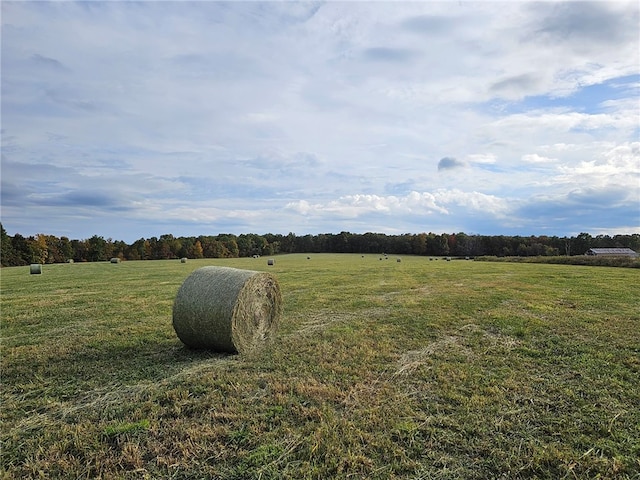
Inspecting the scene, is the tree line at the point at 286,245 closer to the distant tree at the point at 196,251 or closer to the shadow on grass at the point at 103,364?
the distant tree at the point at 196,251

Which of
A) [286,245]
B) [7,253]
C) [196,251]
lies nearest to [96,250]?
[7,253]

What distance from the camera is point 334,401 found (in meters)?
4.91

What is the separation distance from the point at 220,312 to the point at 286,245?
8505cm

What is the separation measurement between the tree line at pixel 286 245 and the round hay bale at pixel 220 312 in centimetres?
6016

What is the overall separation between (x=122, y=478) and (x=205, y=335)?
3.69 meters

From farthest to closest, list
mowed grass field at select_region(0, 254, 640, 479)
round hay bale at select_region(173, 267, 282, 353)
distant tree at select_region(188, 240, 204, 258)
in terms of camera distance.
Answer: distant tree at select_region(188, 240, 204, 258) → round hay bale at select_region(173, 267, 282, 353) → mowed grass field at select_region(0, 254, 640, 479)

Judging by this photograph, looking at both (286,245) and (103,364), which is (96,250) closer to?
(286,245)

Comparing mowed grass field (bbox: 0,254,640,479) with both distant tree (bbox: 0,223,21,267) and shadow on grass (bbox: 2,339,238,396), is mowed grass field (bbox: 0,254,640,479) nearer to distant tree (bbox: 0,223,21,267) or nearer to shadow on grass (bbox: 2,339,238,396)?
shadow on grass (bbox: 2,339,238,396)

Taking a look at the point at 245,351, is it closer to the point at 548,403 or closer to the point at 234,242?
the point at 548,403

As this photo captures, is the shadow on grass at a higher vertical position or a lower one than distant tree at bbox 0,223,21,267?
lower

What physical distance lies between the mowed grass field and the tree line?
193 feet

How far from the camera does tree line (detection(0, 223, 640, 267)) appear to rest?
5791 cm

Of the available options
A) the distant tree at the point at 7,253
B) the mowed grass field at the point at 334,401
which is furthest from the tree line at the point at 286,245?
the mowed grass field at the point at 334,401

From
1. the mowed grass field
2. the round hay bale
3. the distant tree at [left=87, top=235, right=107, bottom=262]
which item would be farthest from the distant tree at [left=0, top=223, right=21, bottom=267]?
the round hay bale
